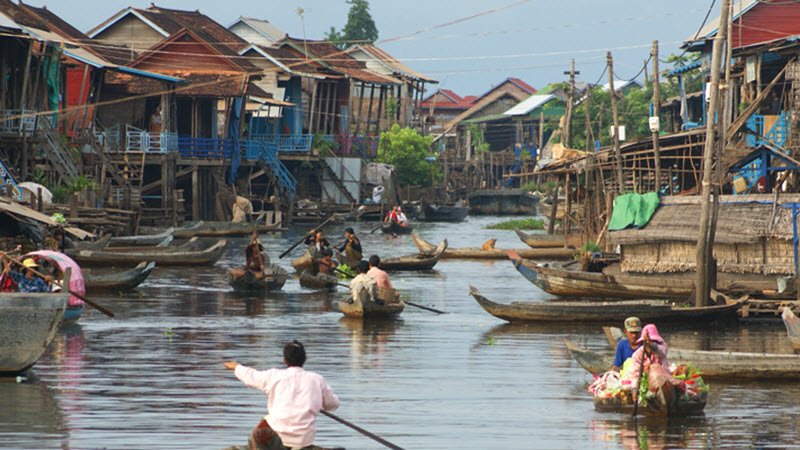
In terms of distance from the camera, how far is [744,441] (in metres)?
13.1

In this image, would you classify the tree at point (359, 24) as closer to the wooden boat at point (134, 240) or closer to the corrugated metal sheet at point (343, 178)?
the corrugated metal sheet at point (343, 178)

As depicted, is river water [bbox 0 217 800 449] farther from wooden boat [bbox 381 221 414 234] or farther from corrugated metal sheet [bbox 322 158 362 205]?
corrugated metal sheet [bbox 322 158 362 205]

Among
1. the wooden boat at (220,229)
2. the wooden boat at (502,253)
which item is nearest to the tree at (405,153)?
the wooden boat at (220,229)

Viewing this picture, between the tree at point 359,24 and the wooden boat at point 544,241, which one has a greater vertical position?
the tree at point 359,24

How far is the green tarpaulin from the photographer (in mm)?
27594

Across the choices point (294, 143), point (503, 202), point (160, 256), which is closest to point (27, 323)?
point (160, 256)

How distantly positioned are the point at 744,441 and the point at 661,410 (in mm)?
1181

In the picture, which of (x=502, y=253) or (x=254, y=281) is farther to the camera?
(x=502, y=253)

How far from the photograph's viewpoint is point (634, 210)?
27938 mm

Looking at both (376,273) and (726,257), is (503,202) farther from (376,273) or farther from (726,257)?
(376,273)

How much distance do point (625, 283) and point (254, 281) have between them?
281 inches

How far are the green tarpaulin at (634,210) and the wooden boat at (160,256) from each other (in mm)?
10867

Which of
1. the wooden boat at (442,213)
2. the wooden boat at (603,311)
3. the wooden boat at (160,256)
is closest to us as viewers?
the wooden boat at (603,311)

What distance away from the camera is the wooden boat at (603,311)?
72.4 feet
